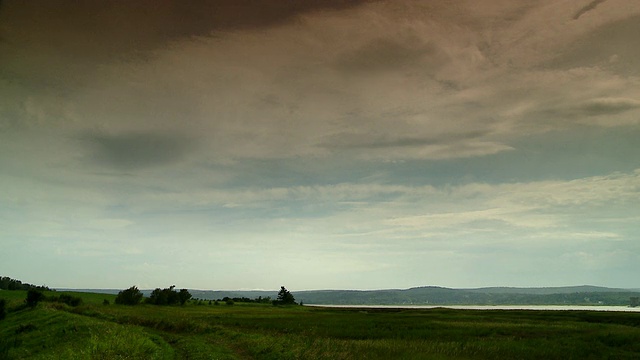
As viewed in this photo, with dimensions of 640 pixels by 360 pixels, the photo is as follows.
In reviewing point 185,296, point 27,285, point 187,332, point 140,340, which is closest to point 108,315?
point 187,332

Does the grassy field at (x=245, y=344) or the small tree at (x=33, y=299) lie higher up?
the small tree at (x=33, y=299)

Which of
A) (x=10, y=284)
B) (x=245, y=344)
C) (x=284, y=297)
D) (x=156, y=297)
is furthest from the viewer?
(x=284, y=297)

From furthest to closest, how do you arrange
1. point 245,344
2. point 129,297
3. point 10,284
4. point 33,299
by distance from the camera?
point 10,284
point 129,297
point 33,299
point 245,344

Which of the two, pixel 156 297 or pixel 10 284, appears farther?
pixel 10 284

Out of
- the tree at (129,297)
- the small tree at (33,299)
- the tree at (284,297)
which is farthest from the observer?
the tree at (284,297)

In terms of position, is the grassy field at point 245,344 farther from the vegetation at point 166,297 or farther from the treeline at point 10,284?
the treeline at point 10,284

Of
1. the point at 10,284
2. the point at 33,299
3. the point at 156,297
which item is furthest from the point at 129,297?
the point at 10,284

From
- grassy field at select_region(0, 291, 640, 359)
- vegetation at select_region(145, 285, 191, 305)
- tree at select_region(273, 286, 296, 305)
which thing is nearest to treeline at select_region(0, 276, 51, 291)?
vegetation at select_region(145, 285, 191, 305)

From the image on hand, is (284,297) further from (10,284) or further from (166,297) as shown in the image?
(10,284)

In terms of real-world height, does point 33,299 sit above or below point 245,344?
above

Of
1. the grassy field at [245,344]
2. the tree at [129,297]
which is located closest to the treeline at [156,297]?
the tree at [129,297]

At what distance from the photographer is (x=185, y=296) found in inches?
5012

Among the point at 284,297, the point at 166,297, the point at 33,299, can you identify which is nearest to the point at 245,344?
the point at 33,299

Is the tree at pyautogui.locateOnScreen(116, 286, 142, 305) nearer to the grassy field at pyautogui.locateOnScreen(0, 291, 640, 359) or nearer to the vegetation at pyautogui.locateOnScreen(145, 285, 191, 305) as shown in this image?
the vegetation at pyautogui.locateOnScreen(145, 285, 191, 305)
